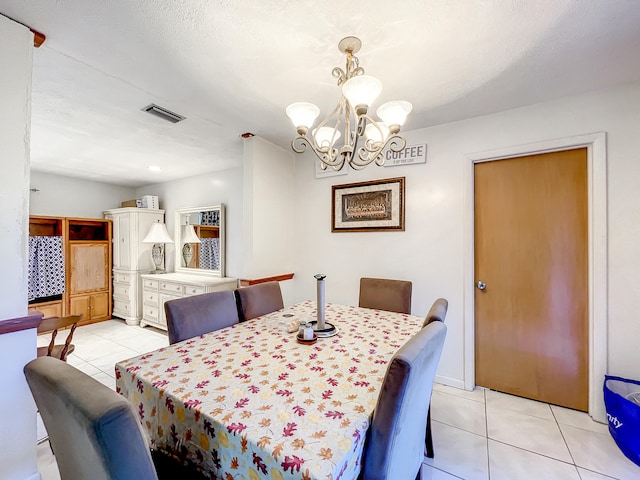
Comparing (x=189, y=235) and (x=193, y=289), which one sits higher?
(x=189, y=235)

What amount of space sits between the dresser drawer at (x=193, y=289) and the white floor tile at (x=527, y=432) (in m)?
3.20

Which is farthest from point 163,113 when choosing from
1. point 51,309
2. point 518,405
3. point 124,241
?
point 518,405

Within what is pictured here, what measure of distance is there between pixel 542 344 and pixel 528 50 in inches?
83.5

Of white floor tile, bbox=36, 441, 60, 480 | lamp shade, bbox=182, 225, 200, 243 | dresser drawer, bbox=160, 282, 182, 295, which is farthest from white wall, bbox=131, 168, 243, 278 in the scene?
white floor tile, bbox=36, 441, 60, 480

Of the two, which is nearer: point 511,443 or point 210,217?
point 511,443

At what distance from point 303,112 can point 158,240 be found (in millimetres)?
3776

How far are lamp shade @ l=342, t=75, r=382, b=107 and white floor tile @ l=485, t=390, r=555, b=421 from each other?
2.43 meters

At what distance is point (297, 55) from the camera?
1620 millimetres

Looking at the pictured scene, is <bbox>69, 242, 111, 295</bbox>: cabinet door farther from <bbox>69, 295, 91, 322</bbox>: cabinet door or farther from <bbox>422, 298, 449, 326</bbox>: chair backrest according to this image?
<bbox>422, 298, 449, 326</bbox>: chair backrest

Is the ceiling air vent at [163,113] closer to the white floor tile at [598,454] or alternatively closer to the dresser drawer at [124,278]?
the dresser drawer at [124,278]

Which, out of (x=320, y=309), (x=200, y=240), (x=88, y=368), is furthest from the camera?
(x=200, y=240)

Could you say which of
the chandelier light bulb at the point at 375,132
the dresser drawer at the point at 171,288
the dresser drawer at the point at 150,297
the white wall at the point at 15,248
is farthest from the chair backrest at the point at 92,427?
the dresser drawer at the point at 150,297

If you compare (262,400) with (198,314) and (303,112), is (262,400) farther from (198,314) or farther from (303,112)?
(303,112)

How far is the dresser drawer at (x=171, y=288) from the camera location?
12.4 feet
